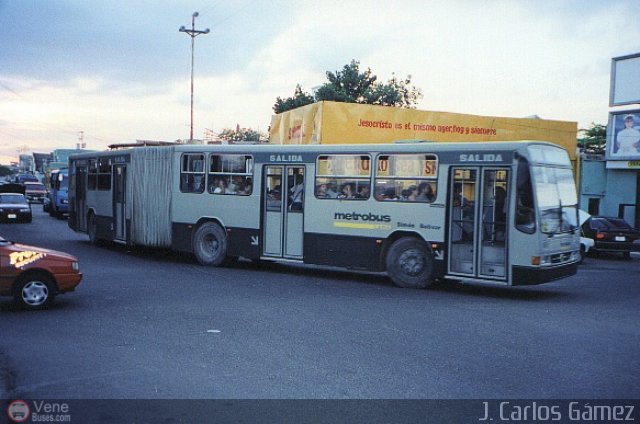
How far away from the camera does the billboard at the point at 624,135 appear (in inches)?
1207

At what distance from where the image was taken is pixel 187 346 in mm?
7605

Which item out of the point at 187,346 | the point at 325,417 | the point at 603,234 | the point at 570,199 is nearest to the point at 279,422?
the point at 325,417

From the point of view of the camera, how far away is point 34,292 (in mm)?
9703

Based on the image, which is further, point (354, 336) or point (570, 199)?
point (570, 199)

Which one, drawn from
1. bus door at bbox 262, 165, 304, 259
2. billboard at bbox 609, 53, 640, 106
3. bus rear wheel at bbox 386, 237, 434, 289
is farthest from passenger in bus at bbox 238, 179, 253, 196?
billboard at bbox 609, 53, 640, 106

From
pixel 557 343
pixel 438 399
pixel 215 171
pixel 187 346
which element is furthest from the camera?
pixel 215 171

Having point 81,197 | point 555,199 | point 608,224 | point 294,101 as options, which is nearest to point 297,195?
point 555,199

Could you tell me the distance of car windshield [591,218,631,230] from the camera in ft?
72.8

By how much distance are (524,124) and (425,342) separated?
1762 cm

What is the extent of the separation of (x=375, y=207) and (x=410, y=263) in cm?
137

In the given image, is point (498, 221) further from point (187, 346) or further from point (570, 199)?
point (187, 346)

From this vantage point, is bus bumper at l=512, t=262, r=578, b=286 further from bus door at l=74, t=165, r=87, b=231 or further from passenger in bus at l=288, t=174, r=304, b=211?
bus door at l=74, t=165, r=87, b=231

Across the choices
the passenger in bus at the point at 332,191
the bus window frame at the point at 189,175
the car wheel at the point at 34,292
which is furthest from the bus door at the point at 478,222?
the car wheel at the point at 34,292

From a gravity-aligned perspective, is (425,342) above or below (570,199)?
below
